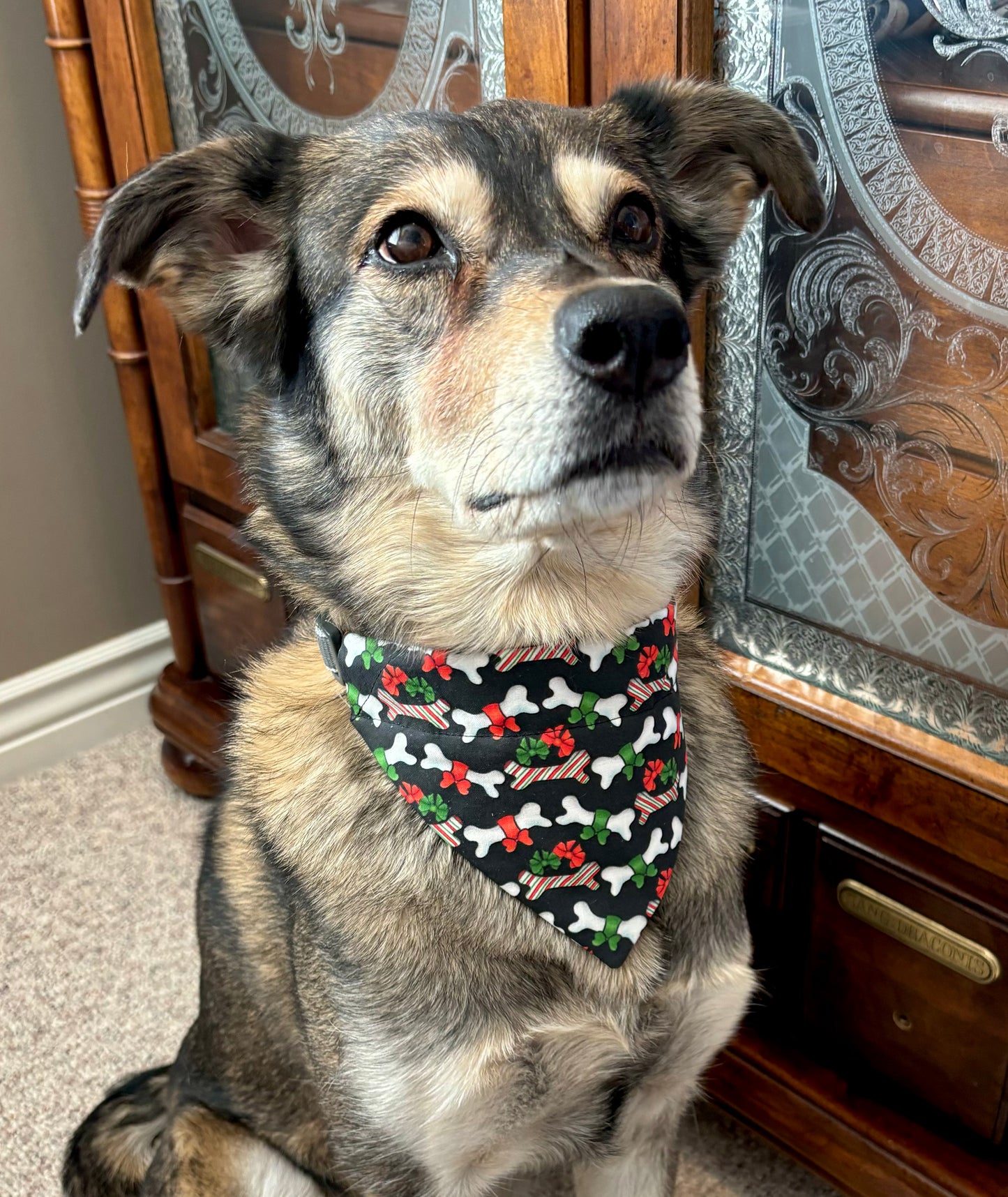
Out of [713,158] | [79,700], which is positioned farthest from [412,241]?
[79,700]

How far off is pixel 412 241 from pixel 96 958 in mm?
1436

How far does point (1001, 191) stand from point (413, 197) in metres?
0.52

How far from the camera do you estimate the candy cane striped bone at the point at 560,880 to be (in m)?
1.06

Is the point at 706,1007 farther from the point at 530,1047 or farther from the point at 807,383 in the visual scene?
the point at 807,383

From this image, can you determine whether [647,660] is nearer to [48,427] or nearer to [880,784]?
[880,784]

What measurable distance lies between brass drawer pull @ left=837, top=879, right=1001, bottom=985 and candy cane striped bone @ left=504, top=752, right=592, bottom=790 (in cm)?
48

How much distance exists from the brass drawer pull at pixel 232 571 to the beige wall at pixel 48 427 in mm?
391

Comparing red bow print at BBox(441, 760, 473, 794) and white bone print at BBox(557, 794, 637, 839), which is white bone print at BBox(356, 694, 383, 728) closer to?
red bow print at BBox(441, 760, 473, 794)

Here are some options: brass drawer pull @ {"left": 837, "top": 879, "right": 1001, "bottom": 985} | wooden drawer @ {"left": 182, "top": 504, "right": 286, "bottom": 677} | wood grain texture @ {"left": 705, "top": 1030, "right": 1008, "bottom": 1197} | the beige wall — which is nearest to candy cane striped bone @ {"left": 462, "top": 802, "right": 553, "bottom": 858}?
brass drawer pull @ {"left": 837, "top": 879, "right": 1001, "bottom": 985}

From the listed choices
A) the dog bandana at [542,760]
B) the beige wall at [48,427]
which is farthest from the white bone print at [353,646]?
the beige wall at [48,427]

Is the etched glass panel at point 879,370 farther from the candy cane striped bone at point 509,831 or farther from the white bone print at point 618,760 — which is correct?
the candy cane striped bone at point 509,831

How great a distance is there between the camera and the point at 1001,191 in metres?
1.04

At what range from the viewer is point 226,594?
2.14m

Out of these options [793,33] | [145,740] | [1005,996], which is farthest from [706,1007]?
[145,740]
